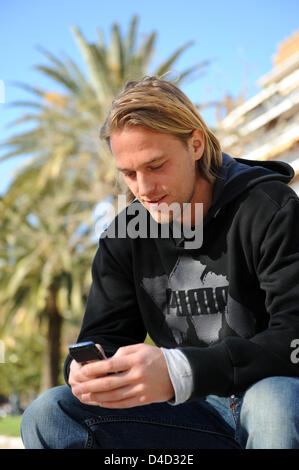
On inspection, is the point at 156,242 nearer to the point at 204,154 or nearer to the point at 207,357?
the point at 204,154

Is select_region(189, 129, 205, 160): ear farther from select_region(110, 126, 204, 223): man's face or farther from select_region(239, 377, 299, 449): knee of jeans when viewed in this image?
select_region(239, 377, 299, 449): knee of jeans

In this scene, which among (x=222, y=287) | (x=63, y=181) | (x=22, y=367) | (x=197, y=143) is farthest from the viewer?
(x=22, y=367)

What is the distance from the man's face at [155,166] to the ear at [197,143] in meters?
0.05

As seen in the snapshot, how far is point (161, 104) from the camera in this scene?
2236mm

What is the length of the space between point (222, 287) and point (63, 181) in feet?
54.1

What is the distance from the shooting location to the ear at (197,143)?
2.34 metres

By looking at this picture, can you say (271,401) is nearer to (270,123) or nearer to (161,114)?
(161,114)

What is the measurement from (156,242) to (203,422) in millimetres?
758

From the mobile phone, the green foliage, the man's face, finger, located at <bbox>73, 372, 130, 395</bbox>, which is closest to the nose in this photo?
the man's face

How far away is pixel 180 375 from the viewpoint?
1651mm

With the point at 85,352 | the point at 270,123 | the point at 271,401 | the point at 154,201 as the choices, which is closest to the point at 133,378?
the point at 85,352

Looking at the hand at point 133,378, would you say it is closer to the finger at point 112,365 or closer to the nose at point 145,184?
the finger at point 112,365

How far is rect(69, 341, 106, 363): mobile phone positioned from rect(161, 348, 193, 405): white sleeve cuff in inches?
9.3
